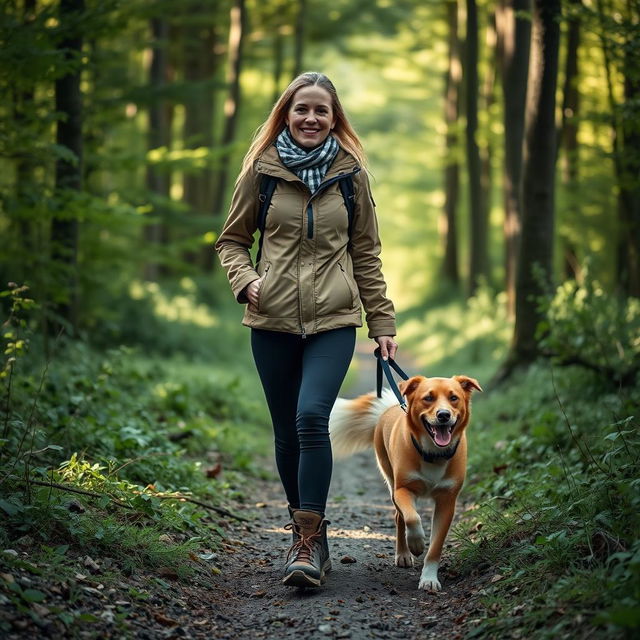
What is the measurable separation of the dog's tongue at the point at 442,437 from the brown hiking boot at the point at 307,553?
0.79 meters

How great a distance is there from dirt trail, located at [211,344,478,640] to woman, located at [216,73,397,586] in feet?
0.63

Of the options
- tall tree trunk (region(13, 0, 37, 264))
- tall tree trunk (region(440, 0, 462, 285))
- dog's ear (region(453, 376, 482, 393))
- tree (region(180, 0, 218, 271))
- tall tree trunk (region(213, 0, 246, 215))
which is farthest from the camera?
tall tree trunk (region(440, 0, 462, 285))

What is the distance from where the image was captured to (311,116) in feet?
15.0

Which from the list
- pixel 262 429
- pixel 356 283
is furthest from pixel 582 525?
pixel 262 429

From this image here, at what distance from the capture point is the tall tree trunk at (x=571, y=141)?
594 inches

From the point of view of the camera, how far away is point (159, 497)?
5355 millimetres

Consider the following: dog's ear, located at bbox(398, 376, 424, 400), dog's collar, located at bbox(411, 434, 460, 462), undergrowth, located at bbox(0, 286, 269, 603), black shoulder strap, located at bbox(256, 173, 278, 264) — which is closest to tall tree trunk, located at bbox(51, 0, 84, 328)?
undergrowth, located at bbox(0, 286, 269, 603)

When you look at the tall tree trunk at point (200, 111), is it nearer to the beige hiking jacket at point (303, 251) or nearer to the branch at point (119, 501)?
the branch at point (119, 501)

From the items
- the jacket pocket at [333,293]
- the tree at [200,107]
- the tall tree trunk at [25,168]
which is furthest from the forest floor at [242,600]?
the tree at [200,107]

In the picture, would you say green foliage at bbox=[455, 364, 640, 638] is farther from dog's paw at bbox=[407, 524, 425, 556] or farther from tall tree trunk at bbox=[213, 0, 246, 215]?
tall tree trunk at bbox=[213, 0, 246, 215]

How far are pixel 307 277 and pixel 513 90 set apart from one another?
9.67m

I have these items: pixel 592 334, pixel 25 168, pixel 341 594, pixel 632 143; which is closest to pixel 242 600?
pixel 341 594

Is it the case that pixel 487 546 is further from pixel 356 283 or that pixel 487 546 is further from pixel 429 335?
pixel 429 335

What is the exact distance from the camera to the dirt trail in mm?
3885
